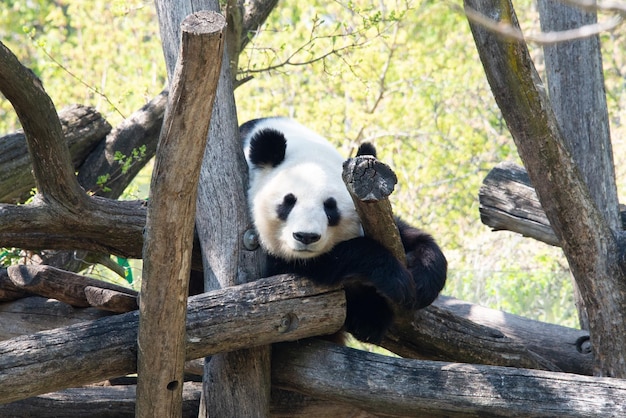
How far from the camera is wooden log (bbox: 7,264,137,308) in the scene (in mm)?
4168

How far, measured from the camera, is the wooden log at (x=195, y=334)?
3.38m

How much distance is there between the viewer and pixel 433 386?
12.7 ft

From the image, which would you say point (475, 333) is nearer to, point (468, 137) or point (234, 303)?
point (234, 303)

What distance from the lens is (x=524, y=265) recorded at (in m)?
12.8

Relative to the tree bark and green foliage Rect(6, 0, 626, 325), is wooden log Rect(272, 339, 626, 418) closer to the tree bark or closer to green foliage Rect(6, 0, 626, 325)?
the tree bark

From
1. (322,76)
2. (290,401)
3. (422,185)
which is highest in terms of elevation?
(322,76)

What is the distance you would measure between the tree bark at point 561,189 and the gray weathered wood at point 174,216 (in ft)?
5.21

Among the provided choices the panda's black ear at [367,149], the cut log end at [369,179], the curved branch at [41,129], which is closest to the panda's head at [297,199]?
the panda's black ear at [367,149]

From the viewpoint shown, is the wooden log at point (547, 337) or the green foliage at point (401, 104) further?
the green foliage at point (401, 104)

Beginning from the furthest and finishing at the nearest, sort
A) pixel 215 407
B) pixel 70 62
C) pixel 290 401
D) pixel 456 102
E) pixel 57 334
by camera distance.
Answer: pixel 456 102, pixel 70 62, pixel 290 401, pixel 215 407, pixel 57 334

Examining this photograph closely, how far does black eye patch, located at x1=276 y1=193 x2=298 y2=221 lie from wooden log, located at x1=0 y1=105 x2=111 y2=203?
6.06 feet

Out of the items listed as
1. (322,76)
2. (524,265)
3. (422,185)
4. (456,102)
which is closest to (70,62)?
(322,76)

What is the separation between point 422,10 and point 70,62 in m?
6.69

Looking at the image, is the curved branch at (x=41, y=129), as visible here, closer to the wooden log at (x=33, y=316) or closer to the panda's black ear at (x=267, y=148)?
the wooden log at (x=33, y=316)
